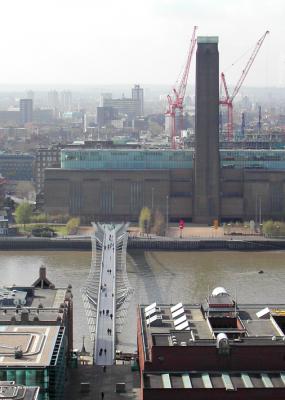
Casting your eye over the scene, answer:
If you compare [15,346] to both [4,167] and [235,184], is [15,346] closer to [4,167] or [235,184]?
[235,184]

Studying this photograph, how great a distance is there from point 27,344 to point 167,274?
12671mm

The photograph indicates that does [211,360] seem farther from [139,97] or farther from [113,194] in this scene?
[139,97]

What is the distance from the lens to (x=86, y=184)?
38344 mm

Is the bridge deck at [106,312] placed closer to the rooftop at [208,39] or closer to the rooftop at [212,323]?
the rooftop at [212,323]

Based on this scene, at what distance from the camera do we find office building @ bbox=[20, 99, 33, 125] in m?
97.6

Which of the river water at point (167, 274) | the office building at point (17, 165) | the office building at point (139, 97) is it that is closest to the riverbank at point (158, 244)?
the river water at point (167, 274)

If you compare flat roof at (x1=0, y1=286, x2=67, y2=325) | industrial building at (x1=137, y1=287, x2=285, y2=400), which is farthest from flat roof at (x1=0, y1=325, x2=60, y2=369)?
industrial building at (x1=137, y1=287, x2=285, y2=400)

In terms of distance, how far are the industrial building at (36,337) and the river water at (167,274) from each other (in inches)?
53.0

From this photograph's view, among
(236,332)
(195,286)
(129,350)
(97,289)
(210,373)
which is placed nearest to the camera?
(210,373)

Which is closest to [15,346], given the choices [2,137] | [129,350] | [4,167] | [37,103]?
[129,350]

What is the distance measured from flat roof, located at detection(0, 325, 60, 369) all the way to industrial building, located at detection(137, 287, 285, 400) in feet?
3.91

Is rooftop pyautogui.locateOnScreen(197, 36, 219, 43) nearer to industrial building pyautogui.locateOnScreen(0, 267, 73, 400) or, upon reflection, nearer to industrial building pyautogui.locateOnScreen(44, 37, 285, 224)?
industrial building pyautogui.locateOnScreen(44, 37, 285, 224)

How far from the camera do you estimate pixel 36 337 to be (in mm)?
16109

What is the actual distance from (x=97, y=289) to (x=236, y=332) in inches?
286
